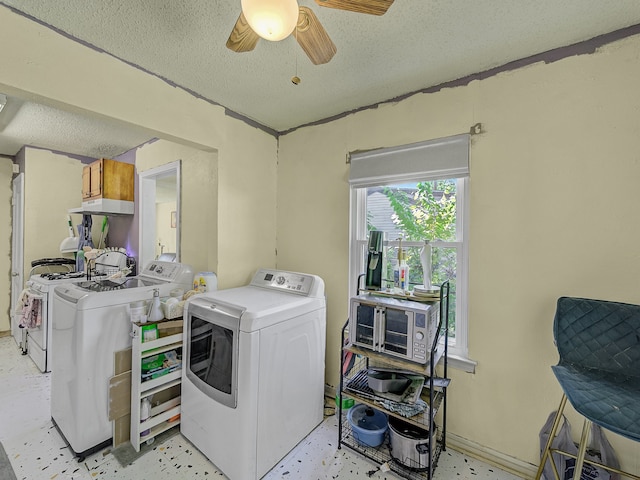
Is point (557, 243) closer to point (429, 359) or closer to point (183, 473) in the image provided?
point (429, 359)

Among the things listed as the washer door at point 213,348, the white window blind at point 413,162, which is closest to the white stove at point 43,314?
the washer door at point 213,348

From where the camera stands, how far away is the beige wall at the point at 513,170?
1.37 metres

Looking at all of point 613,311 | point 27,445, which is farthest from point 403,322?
point 27,445

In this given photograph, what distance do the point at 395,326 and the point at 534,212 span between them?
1.02m

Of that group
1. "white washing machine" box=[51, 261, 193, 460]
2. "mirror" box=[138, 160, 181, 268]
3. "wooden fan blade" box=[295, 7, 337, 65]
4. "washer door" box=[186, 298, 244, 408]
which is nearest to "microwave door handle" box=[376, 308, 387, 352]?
"washer door" box=[186, 298, 244, 408]

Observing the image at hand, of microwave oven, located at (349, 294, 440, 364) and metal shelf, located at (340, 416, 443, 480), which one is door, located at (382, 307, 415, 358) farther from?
metal shelf, located at (340, 416, 443, 480)

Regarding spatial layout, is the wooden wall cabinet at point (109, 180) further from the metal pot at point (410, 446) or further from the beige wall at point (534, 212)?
the metal pot at point (410, 446)

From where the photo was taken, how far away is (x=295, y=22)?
0.90m

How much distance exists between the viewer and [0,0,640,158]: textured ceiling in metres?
1.26

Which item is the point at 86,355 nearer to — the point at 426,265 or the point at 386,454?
the point at 386,454

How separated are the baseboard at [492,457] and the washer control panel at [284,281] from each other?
4.44 ft

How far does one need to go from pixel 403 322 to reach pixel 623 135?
1.44m

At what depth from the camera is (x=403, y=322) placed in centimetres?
159

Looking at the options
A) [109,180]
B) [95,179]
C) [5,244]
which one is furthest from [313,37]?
[5,244]
